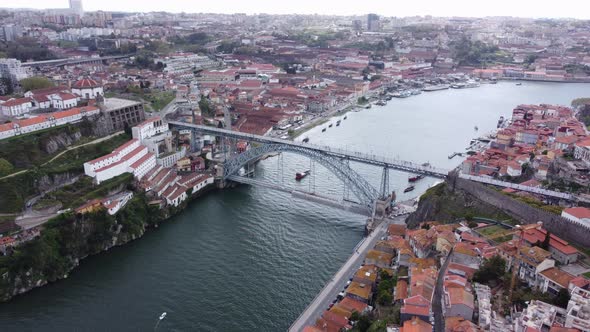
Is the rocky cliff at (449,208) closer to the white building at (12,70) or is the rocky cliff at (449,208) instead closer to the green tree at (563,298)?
the green tree at (563,298)

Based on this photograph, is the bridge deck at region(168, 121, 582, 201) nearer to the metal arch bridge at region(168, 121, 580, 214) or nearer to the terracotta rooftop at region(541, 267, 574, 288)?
the metal arch bridge at region(168, 121, 580, 214)

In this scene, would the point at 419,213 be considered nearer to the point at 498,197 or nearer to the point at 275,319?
the point at 498,197

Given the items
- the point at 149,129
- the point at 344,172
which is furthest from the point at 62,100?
the point at 344,172

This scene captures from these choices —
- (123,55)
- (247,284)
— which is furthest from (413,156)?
(123,55)

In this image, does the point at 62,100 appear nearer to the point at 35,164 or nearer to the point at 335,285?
the point at 35,164

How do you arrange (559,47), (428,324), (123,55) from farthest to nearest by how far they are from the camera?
(559,47) → (123,55) → (428,324)

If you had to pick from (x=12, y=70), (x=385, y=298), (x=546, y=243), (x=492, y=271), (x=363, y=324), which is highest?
(x=12, y=70)
